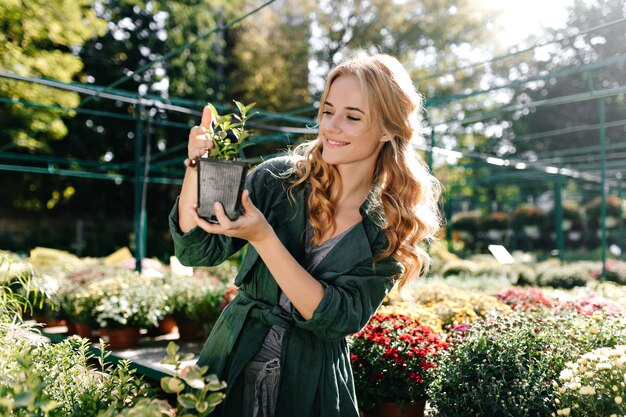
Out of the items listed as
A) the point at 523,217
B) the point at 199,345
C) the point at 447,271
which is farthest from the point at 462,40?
the point at 199,345

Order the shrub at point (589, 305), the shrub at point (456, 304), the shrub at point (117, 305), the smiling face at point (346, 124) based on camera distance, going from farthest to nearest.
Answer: the shrub at point (117, 305), the shrub at point (456, 304), the shrub at point (589, 305), the smiling face at point (346, 124)

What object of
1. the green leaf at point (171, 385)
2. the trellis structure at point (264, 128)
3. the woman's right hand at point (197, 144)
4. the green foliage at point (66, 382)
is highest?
the trellis structure at point (264, 128)

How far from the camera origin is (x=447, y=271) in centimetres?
995

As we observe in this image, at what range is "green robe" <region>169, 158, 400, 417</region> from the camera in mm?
1457

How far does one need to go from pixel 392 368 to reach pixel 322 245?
6.22 ft

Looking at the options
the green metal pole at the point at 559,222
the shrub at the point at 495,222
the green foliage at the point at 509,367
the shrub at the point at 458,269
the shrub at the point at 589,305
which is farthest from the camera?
the shrub at the point at 495,222

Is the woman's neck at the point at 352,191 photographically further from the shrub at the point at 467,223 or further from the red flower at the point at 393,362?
the shrub at the point at 467,223

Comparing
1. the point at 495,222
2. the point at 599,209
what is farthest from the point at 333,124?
the point at 599,209

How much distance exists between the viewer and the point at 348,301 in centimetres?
143

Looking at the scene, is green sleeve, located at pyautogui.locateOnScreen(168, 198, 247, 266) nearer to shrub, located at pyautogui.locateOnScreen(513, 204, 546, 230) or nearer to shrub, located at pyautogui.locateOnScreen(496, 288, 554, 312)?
shrub, located at pyautogui.locateOnScreen(496, 288, 554, 312)

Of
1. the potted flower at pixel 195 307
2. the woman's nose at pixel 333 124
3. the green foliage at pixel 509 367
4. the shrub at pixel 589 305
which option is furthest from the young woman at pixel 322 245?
the potted flower at pixel 195 307

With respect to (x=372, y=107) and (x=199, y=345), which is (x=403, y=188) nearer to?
(x=372, y=107)

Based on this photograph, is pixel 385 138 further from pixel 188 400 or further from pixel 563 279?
pixel 563 279

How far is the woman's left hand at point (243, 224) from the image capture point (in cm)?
125
